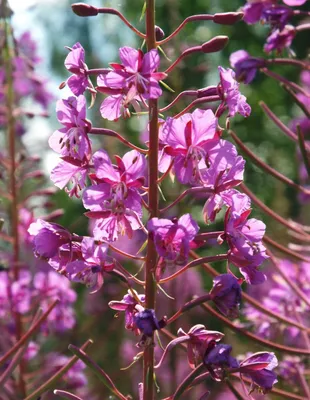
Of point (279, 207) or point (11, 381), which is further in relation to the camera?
point (279, 207)

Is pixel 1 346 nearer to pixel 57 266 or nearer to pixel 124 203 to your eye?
pixel 57 266

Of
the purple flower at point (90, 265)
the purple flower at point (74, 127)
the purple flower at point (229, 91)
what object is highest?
the purple flower at point (229, 91)

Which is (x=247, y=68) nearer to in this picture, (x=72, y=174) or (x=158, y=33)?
(x=158, y=33)

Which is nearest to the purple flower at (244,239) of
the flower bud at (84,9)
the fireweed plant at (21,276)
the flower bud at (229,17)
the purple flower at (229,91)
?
the purple flower at (229,91)

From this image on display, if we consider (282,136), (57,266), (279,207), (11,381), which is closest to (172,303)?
(11,381)

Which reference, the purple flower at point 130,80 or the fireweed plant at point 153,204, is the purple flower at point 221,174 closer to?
the fireweed plant at point 153,204

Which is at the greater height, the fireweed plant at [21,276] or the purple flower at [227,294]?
the purple flower at [227,294]

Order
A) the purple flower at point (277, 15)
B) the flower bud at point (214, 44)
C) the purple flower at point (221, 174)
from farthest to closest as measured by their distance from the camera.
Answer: the purple flower at point (277, 15)
the flower bud at point (214, 44)
the purple flower at point (221, 174)

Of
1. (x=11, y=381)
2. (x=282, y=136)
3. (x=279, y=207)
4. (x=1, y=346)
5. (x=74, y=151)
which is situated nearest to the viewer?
(x=74, y=151)
